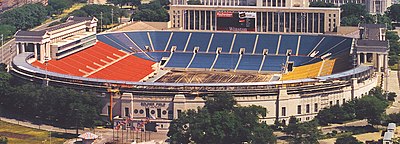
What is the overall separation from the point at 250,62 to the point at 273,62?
10.1 feet

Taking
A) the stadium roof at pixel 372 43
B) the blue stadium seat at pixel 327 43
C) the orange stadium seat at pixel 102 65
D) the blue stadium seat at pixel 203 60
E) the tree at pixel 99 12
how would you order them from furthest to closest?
the tree at pixel 99 12, the blue stadium seat at pixel 203 60, the blue stadium seat at pixel 327 43, the stadium roof at pixel 372 43, the orange stadium seat at pixel 102 65

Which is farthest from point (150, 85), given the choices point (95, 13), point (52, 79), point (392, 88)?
point (95, 13)

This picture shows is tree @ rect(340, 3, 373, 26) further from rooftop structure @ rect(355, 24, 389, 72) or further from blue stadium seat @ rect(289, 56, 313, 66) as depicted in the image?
rooftop structure @ rect(355, 24, 389, 72)

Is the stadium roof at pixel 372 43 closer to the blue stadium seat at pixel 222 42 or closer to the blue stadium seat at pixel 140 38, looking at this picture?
the blue stadium seat at pixel 222 42

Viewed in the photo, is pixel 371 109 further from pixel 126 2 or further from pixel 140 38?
pixel 126 2

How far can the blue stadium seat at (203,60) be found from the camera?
12725cm

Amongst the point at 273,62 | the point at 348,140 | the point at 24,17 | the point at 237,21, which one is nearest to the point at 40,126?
the point at 348,140

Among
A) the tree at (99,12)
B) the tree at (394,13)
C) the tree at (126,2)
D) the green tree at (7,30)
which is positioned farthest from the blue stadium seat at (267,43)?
the tree at (126,2)

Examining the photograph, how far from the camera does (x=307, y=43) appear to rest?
130m

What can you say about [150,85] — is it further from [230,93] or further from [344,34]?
[344,34]

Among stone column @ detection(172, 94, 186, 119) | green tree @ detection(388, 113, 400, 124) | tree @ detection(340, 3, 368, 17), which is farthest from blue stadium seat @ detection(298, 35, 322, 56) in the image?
stone column @ detection(172, 94, 186, 119)

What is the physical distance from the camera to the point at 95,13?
172 m

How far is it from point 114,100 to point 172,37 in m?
37.9

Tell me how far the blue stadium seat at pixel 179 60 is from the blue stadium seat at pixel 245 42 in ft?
20.7
